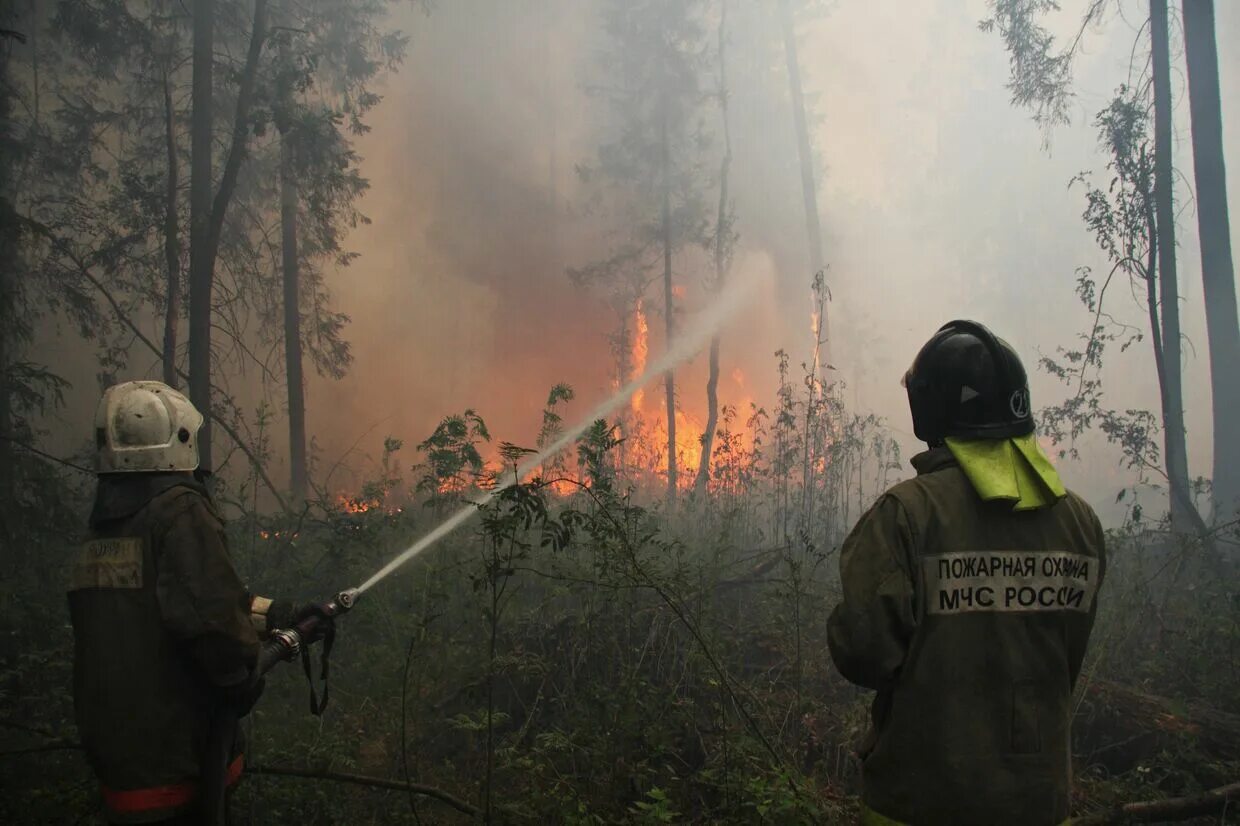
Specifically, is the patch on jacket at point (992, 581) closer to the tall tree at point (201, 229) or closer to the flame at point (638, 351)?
the tall tree at point (201, 229)

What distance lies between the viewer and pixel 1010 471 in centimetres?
200

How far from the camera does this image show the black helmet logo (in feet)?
6.86

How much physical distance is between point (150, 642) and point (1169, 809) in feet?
15.0

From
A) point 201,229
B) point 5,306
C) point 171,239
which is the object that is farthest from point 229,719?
point 171,239

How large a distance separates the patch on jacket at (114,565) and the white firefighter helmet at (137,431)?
273 millimetres

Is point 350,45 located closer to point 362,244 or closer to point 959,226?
point 362,244

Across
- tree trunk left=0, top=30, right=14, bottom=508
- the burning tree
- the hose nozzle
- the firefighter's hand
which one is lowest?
Answer: the firefighter's hand

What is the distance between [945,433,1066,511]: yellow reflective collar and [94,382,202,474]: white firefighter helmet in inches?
106

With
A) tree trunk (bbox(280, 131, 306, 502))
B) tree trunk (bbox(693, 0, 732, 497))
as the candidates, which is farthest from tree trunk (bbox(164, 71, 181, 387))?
tree trunk (bbox(693, 0, 732, 497))

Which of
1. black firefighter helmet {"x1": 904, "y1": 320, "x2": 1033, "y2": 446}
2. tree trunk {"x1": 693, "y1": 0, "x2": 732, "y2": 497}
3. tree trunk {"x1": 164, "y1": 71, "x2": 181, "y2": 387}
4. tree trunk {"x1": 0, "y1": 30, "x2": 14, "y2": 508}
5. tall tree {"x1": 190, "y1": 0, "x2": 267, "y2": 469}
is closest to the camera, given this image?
black firefighter helmet {"x1": 904, "y1": 320, "x2": 1033, "y2": 446}

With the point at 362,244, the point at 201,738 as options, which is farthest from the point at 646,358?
the point at 201,738

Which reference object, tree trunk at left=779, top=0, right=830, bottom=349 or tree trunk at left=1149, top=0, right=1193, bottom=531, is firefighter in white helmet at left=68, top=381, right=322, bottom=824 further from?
tree trunk at left=779, top=0, right=830, bottom=349

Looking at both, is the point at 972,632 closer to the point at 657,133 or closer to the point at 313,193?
the point at 313,193

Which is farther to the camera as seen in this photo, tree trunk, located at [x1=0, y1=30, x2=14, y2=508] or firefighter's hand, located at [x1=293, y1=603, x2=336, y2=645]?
tree trunk, located at [x1=0, y1=30, x2=14, y2=508]
